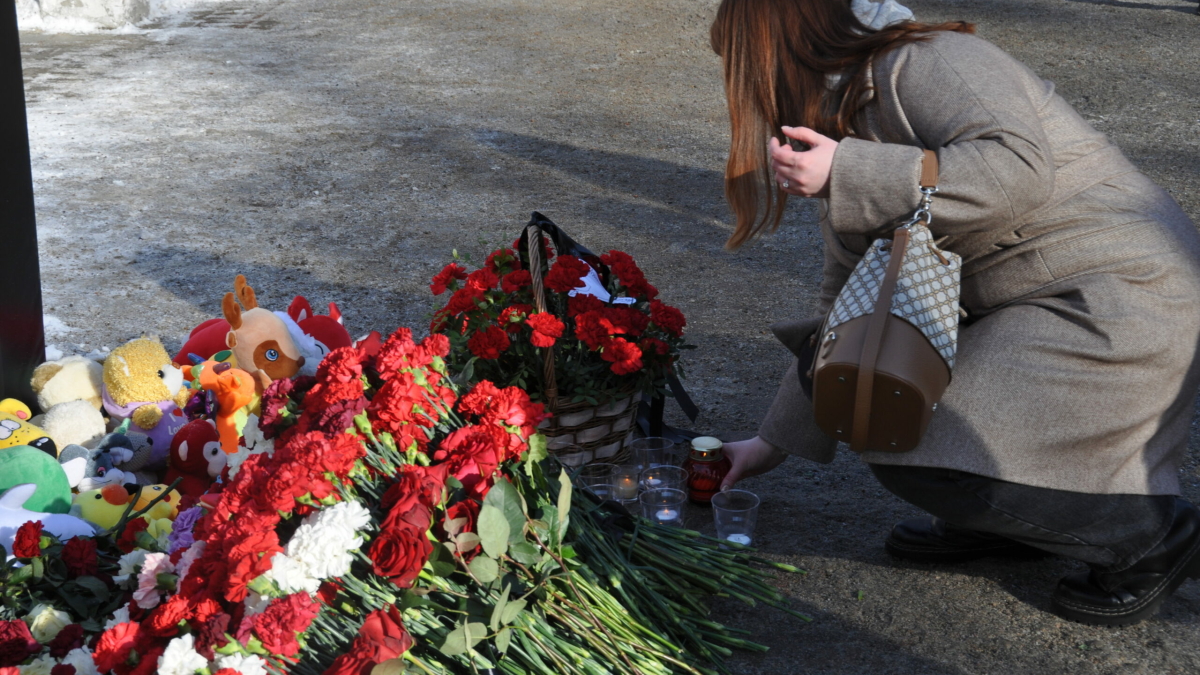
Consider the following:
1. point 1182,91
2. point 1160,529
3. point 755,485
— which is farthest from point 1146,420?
point 1182,91

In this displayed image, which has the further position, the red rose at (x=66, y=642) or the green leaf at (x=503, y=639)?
the red rose at (x=66, y=642)

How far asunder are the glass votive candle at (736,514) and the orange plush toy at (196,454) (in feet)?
3.88

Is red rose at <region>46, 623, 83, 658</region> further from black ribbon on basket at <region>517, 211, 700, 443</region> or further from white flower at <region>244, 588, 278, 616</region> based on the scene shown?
black ribbon on basket at <region>517, 211, 700, 443</region>

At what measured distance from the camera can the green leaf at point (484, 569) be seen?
1.56 meters

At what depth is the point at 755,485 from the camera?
272 centimetres

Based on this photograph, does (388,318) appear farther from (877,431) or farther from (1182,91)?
(1182,91)

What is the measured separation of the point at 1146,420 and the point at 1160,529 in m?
0.24

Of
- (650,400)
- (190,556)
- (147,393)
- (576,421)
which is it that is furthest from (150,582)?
(650,400)

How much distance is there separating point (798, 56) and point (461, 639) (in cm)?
132

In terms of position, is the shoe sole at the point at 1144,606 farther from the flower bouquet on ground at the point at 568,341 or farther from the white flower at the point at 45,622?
the white flower at the point at 45,622

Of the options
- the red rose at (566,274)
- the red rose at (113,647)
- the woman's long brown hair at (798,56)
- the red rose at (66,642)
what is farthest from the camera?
the red rose at (566,274)

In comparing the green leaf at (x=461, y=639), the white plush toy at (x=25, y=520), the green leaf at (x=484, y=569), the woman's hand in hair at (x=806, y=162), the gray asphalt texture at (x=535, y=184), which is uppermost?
the woman's hand in hair at (x=806, y=162)

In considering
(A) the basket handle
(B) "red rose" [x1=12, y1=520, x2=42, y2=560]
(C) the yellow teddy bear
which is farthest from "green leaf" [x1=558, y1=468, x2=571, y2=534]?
(C) the yellow teddy bear

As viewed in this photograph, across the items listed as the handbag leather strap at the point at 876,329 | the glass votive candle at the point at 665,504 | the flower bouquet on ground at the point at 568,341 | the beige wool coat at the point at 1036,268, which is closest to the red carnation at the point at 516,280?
the flower bouquet on ground at the point at 568,341
